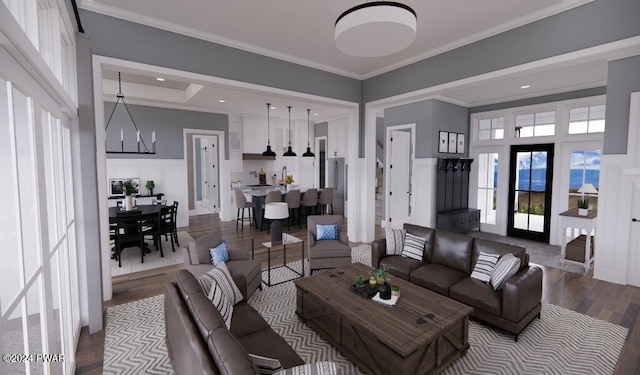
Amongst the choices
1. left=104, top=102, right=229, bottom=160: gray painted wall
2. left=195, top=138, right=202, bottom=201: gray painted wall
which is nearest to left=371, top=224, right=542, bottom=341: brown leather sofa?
left=104, top=102, right=229, bottom=160: gray painted wall

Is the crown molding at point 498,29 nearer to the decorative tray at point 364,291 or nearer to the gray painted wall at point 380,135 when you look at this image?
the decorative tray at point 364,291

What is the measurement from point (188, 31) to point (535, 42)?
4.30 m

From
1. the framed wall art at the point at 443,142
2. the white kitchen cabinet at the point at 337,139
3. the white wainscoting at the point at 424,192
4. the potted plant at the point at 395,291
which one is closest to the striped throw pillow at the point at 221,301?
the potted plant at the point at 395,291

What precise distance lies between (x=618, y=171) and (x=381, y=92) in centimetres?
362

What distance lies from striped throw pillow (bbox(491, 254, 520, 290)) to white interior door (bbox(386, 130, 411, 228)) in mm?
4239

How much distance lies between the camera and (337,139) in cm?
947

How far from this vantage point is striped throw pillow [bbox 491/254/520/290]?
2969 mm

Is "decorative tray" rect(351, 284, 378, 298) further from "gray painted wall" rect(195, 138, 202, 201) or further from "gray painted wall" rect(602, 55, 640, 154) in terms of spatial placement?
"gray painted wall" rect(195, 138, 202, 201)

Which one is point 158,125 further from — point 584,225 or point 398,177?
point 584,225

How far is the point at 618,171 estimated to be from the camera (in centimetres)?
408

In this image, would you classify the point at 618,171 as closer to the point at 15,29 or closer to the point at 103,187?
the point at 15,29

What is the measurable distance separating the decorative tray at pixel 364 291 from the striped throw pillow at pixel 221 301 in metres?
1.16

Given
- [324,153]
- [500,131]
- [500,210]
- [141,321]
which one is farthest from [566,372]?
[324,153]

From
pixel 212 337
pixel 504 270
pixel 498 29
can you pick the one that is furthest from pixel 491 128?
pixel 212 337
